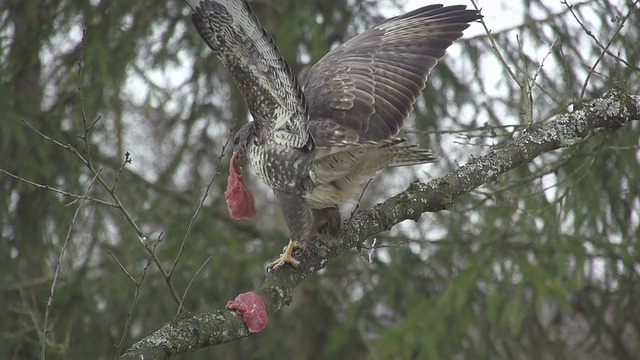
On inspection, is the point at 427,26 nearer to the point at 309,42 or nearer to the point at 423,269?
the point at 309,42

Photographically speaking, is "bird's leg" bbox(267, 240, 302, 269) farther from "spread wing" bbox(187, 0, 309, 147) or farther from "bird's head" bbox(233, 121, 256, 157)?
"bird's head" bbox(233, 121, 256, 157)

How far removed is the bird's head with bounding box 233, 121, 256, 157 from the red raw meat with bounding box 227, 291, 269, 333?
1.61 m

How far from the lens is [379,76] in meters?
4.89

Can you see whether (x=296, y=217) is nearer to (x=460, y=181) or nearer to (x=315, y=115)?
(x=315, y=115)

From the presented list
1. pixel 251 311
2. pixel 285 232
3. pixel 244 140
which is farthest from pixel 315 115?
pixel 285 232

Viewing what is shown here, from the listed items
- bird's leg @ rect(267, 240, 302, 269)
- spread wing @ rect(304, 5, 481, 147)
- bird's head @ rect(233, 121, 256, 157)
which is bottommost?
bird's leg @ rect(267, 240, 302, 269)

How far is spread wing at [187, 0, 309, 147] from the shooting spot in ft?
12.5

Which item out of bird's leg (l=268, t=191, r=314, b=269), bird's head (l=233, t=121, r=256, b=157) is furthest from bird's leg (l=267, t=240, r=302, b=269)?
bird's head (l=233, t=121, r=256, b=157)

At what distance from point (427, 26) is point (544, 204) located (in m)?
2.00

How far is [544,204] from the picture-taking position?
20.8 feet

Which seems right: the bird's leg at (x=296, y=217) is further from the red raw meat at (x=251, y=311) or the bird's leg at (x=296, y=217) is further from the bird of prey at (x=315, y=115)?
the red raw meat at (x=251, y=311)

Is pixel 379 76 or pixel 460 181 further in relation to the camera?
pixel 379 76

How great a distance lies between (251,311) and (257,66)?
1.42 m

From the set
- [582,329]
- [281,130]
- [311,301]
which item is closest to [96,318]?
[311,301]
